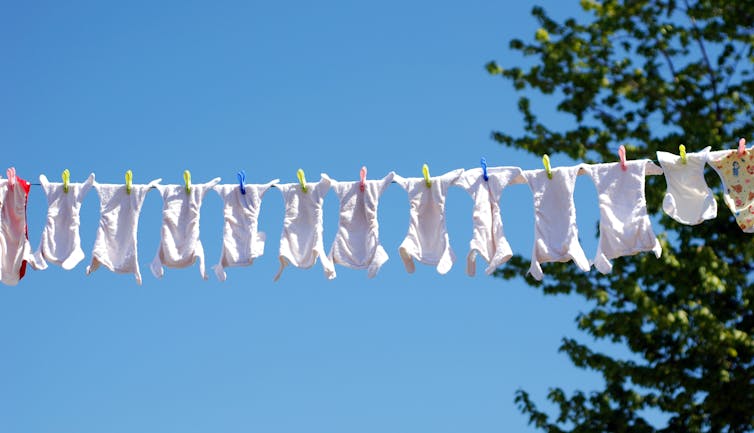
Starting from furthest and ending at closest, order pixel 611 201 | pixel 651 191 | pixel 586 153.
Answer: pixel 586 153
pixel 651 191
pixel 611 201

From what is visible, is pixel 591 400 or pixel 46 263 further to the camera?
pixel 591 400

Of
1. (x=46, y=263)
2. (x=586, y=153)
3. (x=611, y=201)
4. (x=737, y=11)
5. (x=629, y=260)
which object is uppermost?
(x=737, y=11)

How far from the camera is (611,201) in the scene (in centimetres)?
584

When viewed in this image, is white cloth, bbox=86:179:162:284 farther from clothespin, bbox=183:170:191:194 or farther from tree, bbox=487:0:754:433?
tree, bbox=487:0:754:433

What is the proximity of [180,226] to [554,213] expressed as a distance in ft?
6.52

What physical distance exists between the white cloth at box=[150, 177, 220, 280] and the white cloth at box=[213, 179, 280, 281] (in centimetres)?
12

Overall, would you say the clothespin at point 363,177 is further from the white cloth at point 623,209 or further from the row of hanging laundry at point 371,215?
the white cloth at point 623,209

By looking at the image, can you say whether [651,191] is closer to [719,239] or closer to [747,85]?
[719,239]

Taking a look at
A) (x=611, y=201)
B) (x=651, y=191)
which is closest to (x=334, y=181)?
(x=611, y=201)

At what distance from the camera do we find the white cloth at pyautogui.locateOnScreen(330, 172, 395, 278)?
584cm

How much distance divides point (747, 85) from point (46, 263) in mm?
7556

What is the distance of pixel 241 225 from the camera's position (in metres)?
5.96

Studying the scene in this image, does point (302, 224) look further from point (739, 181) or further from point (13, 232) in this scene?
point (739, 181)

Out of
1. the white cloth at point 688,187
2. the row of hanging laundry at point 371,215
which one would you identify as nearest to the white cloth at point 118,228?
the row of hanging laundry at point 371,215
